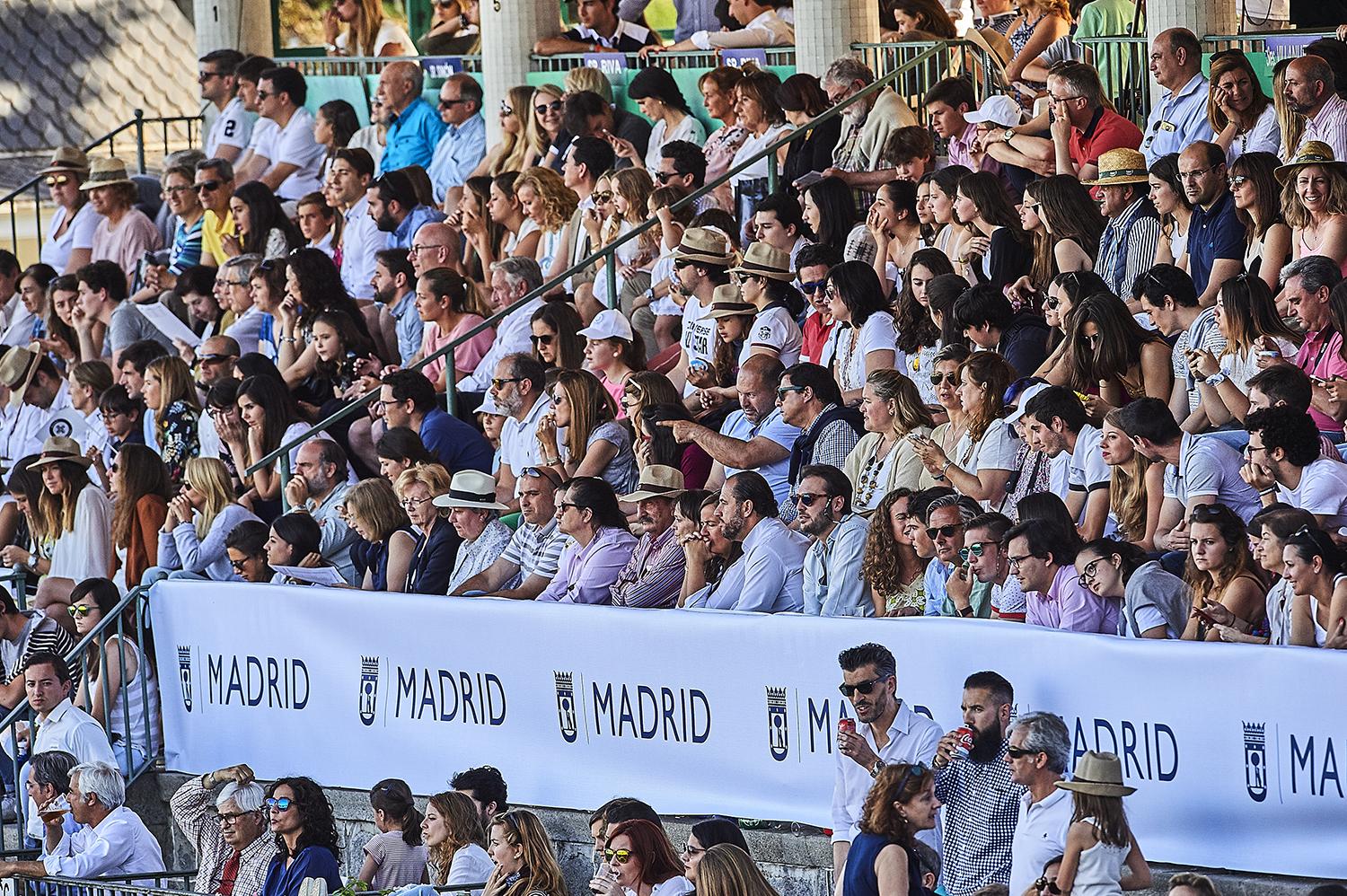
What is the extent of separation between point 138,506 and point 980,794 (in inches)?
248

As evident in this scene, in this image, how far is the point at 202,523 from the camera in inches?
552

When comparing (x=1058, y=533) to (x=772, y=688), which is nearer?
(x=1058, y=533)

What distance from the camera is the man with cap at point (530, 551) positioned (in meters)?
12.2

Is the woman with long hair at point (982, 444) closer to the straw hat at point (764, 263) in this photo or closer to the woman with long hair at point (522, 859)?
the straw hat at point (764, 263)

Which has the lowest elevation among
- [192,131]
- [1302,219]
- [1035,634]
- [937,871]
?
[937,871]

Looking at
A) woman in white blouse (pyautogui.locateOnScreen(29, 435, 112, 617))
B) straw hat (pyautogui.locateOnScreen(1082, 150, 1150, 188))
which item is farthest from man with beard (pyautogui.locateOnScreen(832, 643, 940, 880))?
woman in white blouse (pyautogui.locateOnScreen(29, 435, 112, 617))

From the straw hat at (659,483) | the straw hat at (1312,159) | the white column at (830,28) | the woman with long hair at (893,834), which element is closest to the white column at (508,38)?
the white column at (830,28)

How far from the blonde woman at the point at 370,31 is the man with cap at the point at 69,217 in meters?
2.25

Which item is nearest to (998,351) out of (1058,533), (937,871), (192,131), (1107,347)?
(1107,347)

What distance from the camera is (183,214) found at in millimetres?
18031

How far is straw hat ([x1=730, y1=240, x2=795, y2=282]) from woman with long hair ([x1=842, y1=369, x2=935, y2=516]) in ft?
5.91

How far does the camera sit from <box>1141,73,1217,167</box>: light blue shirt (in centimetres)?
1291

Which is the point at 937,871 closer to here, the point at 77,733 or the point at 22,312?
the point at 77,733

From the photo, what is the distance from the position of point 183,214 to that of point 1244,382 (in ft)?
30.4
